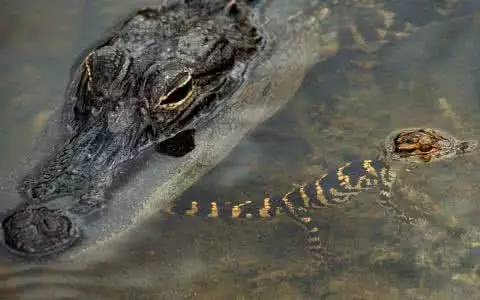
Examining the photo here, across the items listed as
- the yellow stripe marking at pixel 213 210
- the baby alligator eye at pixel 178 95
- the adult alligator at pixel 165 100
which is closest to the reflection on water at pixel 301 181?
the yellow stripe marking at pixel 213 210

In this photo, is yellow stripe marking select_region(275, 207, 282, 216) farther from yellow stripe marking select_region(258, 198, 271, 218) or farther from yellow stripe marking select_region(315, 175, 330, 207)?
yellow stripe marking select_region(315, 175, 330, 207)

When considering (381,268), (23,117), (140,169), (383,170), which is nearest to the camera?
(381,268)

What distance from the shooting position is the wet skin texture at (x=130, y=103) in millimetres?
3926

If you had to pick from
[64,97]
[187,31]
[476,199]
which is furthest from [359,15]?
[64,97]

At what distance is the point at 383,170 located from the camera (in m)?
4.73

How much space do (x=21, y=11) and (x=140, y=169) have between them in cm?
264

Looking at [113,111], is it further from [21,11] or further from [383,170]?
[21,11]

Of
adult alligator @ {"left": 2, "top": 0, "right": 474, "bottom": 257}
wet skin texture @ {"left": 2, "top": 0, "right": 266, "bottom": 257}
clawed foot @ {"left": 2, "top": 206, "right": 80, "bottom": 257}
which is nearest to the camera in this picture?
clawed foot @ {"left": 2, "top": 206, "right": 80, "bottom": 257}

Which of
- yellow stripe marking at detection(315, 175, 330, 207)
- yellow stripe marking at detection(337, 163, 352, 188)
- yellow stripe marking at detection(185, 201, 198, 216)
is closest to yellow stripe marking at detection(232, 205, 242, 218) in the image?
yellow stripe marking at detection(185, 201, 198, 216)

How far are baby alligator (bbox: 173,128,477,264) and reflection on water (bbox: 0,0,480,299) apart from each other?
0.24 ft

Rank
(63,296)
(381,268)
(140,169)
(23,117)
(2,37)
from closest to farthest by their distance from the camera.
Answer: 1. (63,296)
2. (381,268)
3. (140,169)
4. (23,117)
5. (2,37)

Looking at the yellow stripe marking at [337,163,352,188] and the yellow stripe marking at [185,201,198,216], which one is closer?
the yellow stripe marking at [185,201,198,216]

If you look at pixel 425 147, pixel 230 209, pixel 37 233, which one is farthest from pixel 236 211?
pixel 425 147

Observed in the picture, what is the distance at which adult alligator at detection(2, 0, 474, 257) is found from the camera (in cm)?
404
